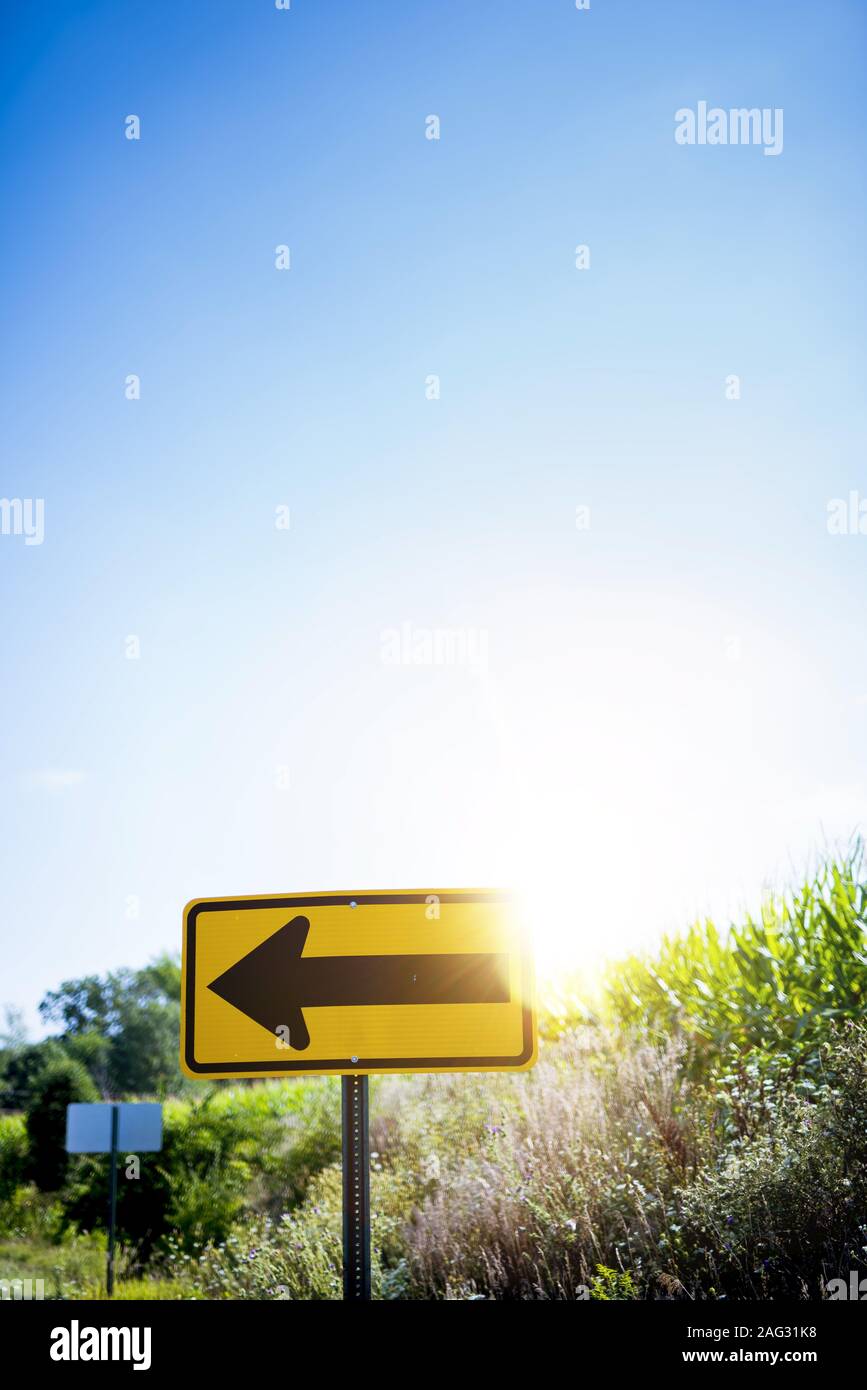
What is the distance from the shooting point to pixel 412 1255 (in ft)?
17.3

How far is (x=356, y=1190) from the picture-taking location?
2.44 metres

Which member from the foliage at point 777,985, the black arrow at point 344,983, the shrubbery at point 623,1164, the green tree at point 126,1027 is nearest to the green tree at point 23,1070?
the green tree at point 126,1027

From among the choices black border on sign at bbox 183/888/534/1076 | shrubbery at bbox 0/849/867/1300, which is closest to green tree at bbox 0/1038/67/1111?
shrubbery at bbox 0/849/867/1300

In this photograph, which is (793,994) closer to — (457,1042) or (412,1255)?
(412,1255)

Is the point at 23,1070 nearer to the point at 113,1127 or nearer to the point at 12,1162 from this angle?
the point at 12,1162

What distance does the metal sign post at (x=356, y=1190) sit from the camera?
234 cm

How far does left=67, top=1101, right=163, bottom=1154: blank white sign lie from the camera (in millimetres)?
8062

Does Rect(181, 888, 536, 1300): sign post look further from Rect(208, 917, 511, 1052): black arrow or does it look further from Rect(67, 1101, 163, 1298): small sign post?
Rect(67, 1101, 163, 1298): small sign post

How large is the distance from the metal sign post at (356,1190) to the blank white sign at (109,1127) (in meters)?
6.33

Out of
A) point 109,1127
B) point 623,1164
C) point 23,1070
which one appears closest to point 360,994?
point 623,1164

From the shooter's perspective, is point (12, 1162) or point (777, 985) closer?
point (777, 985)

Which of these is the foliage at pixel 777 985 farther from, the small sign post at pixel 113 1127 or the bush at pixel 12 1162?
the bush at pixel 12 1162

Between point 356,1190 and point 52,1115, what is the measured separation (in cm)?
1272
